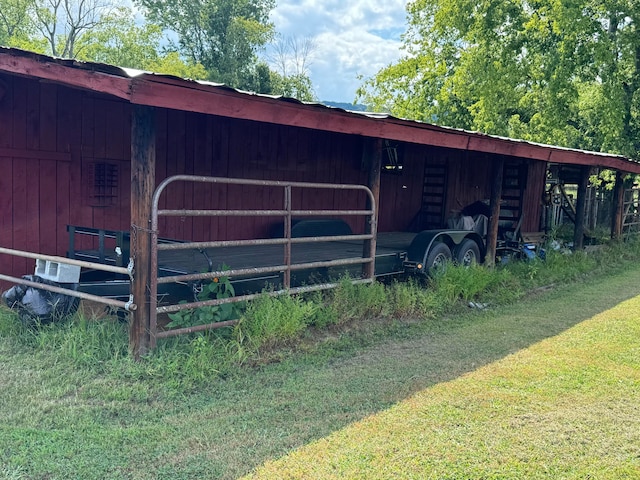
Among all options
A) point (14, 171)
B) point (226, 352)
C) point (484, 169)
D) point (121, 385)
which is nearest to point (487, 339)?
point (226, 352)

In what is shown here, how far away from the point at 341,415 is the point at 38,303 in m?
3.07

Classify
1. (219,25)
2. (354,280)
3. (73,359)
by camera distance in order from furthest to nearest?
(219,25), (354,280), (73,359)

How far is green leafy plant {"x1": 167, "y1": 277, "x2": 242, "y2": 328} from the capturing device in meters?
4.88

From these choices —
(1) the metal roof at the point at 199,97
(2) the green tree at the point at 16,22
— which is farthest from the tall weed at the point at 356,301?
(2) the green tree at the point at 16,22

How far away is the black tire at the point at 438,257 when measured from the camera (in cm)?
768

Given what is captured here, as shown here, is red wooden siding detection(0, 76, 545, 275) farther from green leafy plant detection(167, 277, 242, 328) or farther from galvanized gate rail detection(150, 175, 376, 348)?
green leafy plant detection(167, 277, 242, 328)

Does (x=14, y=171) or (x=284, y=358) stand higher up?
(x=14, y=171)

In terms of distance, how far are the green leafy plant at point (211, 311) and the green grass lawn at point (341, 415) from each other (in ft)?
1.86

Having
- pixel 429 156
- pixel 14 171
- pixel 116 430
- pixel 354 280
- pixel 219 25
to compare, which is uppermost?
pixel 219 25

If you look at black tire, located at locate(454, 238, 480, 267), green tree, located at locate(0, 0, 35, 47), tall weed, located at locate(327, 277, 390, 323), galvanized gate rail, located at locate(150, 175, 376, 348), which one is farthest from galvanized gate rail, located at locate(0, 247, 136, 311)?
green tree, located at locate(0, 0, 35, 47)

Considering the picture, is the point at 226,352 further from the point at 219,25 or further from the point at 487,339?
the point at 219,25

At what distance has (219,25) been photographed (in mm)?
34469

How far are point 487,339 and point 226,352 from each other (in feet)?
9.78

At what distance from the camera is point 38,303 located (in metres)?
5.06
